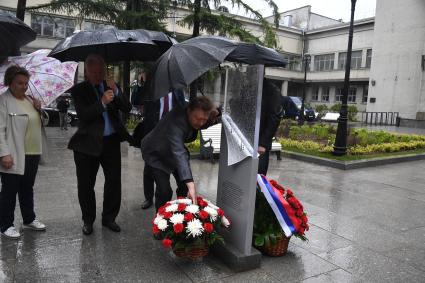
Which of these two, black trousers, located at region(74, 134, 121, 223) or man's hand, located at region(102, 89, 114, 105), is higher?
man's hand, located at region(102, 89, 114, 105)

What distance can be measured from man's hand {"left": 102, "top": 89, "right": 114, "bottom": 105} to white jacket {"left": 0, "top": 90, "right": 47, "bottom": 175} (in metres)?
0.84

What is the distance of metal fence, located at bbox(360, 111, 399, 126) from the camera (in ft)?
95.4

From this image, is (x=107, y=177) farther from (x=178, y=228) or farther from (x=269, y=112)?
(x=269, y=112)

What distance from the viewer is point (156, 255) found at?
4.02 meters

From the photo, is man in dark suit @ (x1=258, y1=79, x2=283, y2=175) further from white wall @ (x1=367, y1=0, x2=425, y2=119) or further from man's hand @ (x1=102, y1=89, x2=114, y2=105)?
white wall @ (x1=367, y1=0, x2=425, y2=119)

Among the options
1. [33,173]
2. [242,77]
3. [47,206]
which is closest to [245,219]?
[242,77]

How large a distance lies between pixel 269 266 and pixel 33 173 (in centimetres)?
266

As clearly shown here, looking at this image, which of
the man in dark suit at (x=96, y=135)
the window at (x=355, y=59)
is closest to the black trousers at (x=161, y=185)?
the man in dark suit at (x=96, y=135)

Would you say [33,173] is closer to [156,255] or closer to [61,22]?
[156,255]

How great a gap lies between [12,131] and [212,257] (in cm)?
238

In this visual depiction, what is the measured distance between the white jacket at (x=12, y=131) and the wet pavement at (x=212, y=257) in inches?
33.3

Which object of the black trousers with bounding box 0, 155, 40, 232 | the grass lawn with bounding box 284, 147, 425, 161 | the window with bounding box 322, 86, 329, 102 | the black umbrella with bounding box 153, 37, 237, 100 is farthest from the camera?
the window with bounding box 322, 86, 329, 102

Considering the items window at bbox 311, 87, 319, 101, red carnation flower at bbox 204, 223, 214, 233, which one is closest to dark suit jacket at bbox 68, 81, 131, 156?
red carnation flower at bbox 204, 223, 214, 233

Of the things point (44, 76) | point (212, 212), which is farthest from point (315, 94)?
point (212, 212)
